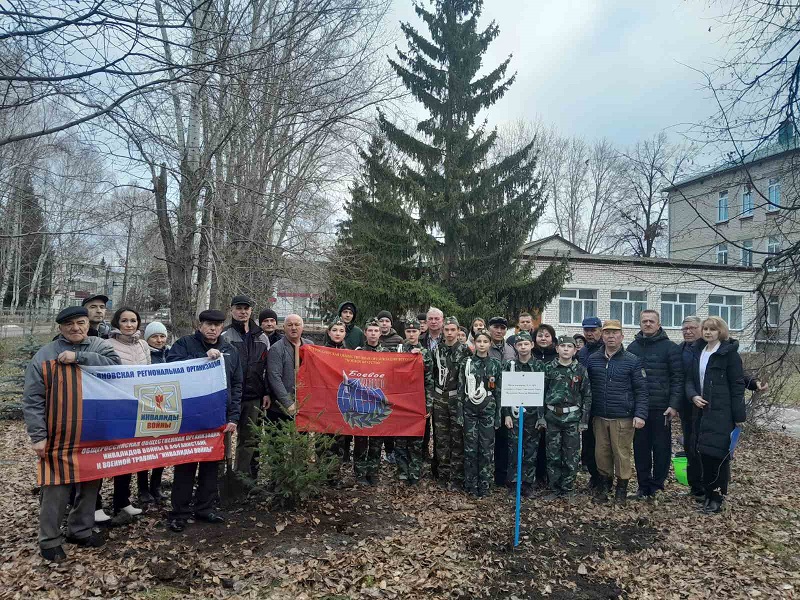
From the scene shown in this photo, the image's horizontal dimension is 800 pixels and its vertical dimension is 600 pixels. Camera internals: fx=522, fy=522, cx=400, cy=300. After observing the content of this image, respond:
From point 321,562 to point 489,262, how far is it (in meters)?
14.0

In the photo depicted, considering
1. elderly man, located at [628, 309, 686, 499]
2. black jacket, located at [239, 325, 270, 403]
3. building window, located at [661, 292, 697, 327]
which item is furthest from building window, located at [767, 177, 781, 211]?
building window, located at [661, 292, 697, 327]

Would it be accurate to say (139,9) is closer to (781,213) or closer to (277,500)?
(277,500)

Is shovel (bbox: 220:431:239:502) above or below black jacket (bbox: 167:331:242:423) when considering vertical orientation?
below

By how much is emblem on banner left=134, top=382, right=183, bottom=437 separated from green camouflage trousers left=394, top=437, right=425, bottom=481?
9.65ft

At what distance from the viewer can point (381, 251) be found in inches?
680

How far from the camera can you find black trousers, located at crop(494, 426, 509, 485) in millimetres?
7078

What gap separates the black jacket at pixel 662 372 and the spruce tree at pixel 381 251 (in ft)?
32.6

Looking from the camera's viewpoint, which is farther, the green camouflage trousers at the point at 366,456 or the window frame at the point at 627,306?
the window frame at the point at 627,306

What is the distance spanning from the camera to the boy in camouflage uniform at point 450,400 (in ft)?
22.2

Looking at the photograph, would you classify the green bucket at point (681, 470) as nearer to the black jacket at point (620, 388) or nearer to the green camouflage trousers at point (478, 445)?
the black jacket at point (620, 388)

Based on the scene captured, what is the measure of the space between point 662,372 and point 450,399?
2728 millimetres

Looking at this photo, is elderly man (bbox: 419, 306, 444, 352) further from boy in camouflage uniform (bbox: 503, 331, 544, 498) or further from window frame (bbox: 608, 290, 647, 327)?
window frame (bbox: 608, 290, 647, 327)

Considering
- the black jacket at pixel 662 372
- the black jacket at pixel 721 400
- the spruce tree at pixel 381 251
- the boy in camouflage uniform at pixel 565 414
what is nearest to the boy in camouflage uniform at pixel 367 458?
the boy in camouflage uniform at pixel 565 414

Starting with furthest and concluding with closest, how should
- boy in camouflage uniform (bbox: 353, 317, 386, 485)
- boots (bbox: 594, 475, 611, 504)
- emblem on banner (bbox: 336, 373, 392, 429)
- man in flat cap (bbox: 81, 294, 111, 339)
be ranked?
boy in camouflage uniform (bbox: 353, 317, 386, 485) < emblem on banner (bbox: 336, 373, 392, 429) < boots (bbox: 594, 475, 611, 504) < man in flat cap (bbox: 81, 294, 111, 339)
